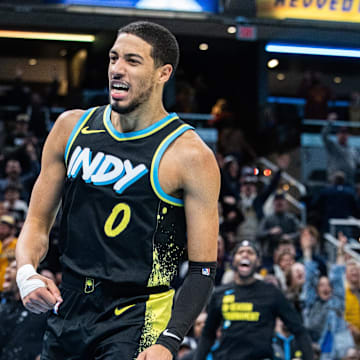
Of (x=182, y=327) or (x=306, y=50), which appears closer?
(x=182, y=327)

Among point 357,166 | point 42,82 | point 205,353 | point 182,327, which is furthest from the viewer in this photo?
point 42,82

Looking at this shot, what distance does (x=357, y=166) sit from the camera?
14.1 m

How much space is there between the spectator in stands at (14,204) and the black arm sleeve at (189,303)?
7467 millimetres

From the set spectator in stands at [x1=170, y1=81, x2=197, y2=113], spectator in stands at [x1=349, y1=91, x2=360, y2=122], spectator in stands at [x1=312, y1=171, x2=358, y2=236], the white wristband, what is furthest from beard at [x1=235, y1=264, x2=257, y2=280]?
spectator in stands at [x1=349, y1=91, x2=360, y2=122]

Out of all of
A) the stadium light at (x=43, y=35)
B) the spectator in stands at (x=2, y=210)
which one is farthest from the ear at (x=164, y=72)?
the stadium light at (x=43, y=35)

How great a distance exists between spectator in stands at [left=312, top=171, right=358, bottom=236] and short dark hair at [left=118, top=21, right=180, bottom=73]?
381 inches

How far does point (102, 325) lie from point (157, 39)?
1.24 metres

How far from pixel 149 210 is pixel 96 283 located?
376 millimetres

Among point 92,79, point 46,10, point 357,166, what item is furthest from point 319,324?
point 92,79

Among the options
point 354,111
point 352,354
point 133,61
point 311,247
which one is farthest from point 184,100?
point 133,61

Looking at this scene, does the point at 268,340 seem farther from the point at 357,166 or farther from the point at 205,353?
the point at 357,166

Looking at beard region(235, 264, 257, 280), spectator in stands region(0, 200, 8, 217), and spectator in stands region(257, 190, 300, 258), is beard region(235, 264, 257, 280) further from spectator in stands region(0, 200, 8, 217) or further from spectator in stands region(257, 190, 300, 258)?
spectator in stands region(0, 200, 8, 217)

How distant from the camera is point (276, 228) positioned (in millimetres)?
11492

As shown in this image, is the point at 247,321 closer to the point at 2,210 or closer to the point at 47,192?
the point at 2,210
